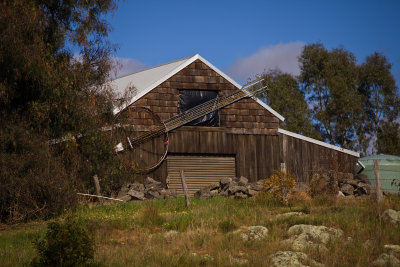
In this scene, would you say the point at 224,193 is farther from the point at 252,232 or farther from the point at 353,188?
the point at 252,232

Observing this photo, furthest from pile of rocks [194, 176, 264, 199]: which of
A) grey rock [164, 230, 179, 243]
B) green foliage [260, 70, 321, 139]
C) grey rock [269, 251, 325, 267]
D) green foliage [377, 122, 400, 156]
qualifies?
green foliage [377, 122, 400, 156]

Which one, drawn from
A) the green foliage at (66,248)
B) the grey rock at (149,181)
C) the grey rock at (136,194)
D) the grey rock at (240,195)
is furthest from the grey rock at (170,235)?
the grey rock at (149,181)

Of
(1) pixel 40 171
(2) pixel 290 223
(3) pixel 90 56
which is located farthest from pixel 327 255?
(3) pixel 90 56

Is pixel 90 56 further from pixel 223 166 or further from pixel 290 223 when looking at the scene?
pixel 290 223

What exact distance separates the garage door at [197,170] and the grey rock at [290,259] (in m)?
14.3

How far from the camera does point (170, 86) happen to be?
26844 millimetres

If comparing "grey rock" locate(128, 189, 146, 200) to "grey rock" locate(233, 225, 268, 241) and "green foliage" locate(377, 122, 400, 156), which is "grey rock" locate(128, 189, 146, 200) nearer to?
"grey rock" locate(233, 225, 268, 241)

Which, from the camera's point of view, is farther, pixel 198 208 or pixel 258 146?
pixel 258 146

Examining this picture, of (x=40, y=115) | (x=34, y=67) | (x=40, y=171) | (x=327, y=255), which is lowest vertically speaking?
(x=327, y=255)

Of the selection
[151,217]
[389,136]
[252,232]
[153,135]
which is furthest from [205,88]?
[389,136]

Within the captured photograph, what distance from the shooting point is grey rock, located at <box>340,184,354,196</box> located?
23442 millimetres

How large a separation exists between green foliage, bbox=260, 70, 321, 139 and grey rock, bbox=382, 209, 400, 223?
34.6 meters

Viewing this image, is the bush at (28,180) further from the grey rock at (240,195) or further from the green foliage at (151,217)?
the grey rock at (240,195)

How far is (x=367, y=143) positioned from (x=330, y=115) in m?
4.12
